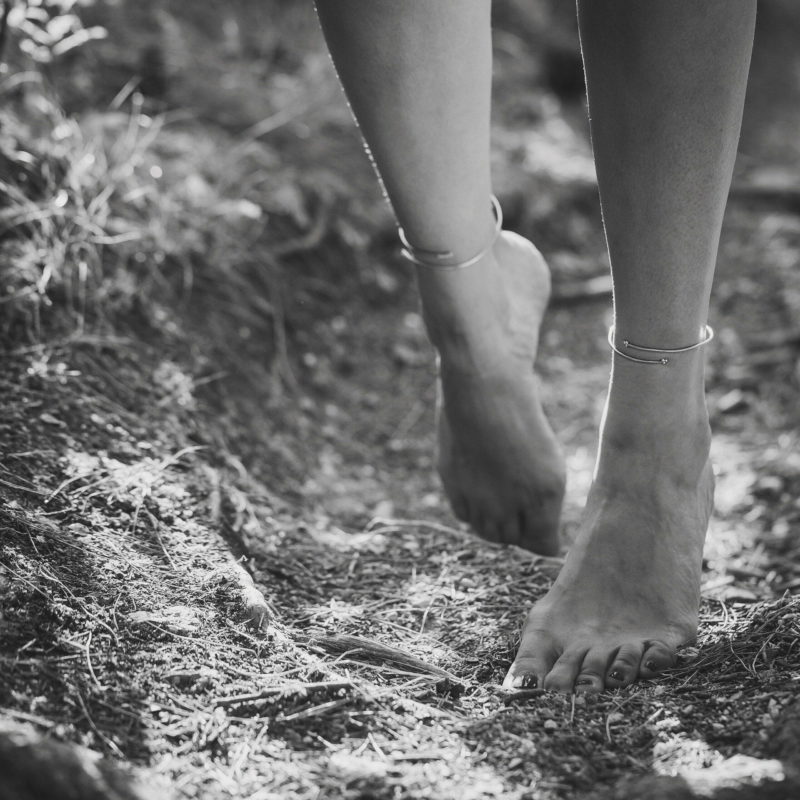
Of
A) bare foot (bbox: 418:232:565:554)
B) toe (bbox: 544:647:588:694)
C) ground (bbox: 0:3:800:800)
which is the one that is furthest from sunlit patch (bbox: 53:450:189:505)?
toe (bbox: 544:647:588:694)

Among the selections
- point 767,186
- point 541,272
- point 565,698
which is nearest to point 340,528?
point 541,272

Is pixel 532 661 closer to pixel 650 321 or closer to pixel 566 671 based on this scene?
pixel 566 671

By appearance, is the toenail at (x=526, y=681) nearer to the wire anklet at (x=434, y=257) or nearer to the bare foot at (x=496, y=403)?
the bare foot at (x=496, y=403)

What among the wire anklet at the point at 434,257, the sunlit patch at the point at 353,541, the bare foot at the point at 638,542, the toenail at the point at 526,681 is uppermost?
the wire anklet at the point at 434,257

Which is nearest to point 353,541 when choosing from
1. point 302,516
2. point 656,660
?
point 302,516

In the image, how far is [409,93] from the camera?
4.15 ft

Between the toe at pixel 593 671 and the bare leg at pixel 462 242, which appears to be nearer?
the toe at pixel 593 671

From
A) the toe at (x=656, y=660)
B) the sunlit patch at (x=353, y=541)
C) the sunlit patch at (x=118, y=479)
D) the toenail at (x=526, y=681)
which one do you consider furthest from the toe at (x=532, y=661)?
the sunlit patch at (x=118, y=479)

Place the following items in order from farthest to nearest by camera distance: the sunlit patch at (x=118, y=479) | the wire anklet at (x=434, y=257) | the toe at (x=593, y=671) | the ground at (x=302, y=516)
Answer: the wire anklet at (x=434, y=257)
the sunlit patch at (x=118, y=479)
the toe at (x=593, y=671)
the ground at (x=302, y=516)

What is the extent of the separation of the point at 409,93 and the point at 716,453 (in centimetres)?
125

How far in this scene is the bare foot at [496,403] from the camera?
1.42 m

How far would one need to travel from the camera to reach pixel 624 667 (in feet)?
3.37

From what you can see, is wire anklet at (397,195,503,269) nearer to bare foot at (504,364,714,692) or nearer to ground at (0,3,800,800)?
bare foot at (504,364,714,692)

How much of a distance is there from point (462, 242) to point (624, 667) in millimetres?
705
